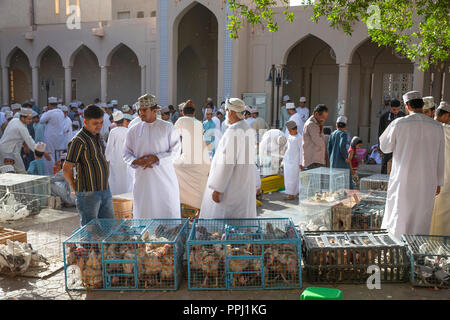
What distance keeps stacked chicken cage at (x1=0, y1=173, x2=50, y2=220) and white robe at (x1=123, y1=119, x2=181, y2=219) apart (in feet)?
5.55

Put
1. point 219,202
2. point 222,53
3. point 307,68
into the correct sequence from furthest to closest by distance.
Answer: point 307,68 → point 222,53 → point 219,202

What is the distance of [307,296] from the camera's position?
9.69 feet

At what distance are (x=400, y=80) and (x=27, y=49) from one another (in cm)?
1542

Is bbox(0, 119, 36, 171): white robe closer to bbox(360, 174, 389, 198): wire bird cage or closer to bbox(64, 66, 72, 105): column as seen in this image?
bbox(360, 174, 389, 198): wire bird cage

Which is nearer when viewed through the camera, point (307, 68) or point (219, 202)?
point (219, 202)

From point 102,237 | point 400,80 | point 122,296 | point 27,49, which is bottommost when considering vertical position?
point 122,296

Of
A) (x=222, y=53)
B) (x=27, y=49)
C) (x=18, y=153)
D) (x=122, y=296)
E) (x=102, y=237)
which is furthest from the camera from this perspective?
(x=27, y=49)

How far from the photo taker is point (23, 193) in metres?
Answer: 5.85

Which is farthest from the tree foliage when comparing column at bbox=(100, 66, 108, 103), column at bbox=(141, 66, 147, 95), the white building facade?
column at bbox=(100, 66, 108, 103)

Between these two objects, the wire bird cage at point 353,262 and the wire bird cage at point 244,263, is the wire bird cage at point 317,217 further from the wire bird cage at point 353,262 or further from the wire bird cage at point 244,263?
the wire bird cage at point 244,263

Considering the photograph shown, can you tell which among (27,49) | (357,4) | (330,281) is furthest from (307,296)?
(27,49)

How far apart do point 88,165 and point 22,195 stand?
2470 millimetres

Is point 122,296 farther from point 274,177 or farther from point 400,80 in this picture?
point 400,80

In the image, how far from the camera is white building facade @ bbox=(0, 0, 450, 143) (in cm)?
1473
